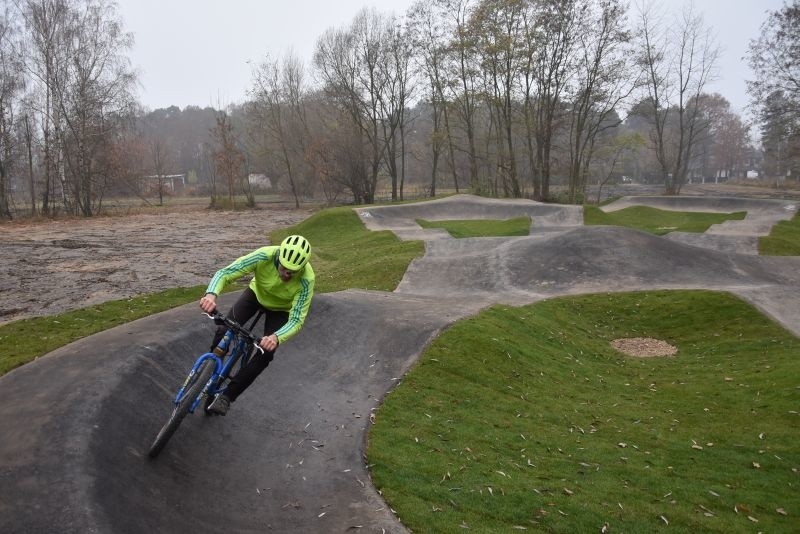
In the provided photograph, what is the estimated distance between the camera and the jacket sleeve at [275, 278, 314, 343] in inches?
218

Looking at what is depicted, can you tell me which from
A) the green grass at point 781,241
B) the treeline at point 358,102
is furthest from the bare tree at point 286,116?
the green grass at point 781,241

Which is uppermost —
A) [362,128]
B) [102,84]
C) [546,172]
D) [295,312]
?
[102,84]

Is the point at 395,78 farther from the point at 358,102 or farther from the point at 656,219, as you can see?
the point at 656,219

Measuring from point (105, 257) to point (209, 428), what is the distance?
602 inches

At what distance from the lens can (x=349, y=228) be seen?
29.5m

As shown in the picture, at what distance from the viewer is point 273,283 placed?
6016mm

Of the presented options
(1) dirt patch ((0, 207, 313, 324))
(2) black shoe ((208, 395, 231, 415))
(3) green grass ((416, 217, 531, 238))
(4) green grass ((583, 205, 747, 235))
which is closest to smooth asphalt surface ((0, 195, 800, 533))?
(2) black shoe ((208, 395, 231, 415))

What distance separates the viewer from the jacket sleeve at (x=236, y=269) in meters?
5.65

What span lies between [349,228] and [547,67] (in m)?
22.0

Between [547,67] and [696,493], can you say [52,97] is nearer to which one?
[547,67]

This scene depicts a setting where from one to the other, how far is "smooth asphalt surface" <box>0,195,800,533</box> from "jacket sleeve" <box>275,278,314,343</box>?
5.02 feet

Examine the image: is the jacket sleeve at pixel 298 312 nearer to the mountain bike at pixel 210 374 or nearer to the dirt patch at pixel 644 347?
Answer: the mountain bike at pixel 210 374

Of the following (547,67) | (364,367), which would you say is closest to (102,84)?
(547,67)

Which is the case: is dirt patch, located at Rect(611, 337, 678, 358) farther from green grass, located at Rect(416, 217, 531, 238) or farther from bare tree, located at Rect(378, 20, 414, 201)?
bare tree, located at Rect(378, 20, 414, 201)
